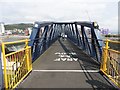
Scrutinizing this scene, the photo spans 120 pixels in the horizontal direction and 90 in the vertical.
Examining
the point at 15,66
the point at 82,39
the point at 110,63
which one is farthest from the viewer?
the point at 82,39

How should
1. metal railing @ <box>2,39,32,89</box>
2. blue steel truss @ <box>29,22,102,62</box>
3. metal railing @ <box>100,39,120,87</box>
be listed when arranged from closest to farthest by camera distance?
1. metal railing @ <box>2,39,32,89</box>
2. metal railing @ <box>100,39,120,87</box>
3. blue steel truss @ <box>29,22,102,62</box>

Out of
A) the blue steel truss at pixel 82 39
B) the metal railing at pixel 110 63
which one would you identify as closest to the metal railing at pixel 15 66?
the blue steel truss at pixel 82 39

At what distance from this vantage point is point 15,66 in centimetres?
581

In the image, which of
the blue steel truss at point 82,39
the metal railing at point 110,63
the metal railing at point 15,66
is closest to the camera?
the metal railing at point 15,66

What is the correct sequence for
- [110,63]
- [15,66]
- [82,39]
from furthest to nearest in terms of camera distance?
1. [82,39]
2. [110,63]
3. [15,66]

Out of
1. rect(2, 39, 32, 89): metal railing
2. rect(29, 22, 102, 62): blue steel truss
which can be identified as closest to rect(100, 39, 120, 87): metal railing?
rect(29, 22, 102, 62): blue steel truss

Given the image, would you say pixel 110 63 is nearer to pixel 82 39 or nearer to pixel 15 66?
pixel 15 66

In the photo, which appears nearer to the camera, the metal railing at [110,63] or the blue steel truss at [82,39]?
the metal railing at [110,63]

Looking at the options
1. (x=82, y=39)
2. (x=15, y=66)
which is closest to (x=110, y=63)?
(x=15, y=66)

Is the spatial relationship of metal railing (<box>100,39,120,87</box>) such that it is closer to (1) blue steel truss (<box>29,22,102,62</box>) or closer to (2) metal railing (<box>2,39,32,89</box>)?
(1) blue steel truss (<box>29,22,102,62</box>)

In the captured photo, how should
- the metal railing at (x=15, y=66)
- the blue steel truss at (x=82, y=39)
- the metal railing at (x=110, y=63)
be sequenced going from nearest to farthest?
the metal railing at (x=15, y=66), the metal railing at (x=110, y=63), the blue steel truss at (x=82, y=39)

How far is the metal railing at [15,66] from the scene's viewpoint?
14.7 ft

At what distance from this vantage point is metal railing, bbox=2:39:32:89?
4.47m

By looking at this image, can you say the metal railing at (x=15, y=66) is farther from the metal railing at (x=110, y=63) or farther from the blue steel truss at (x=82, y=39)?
the metal railing at (x=110, y=63)
